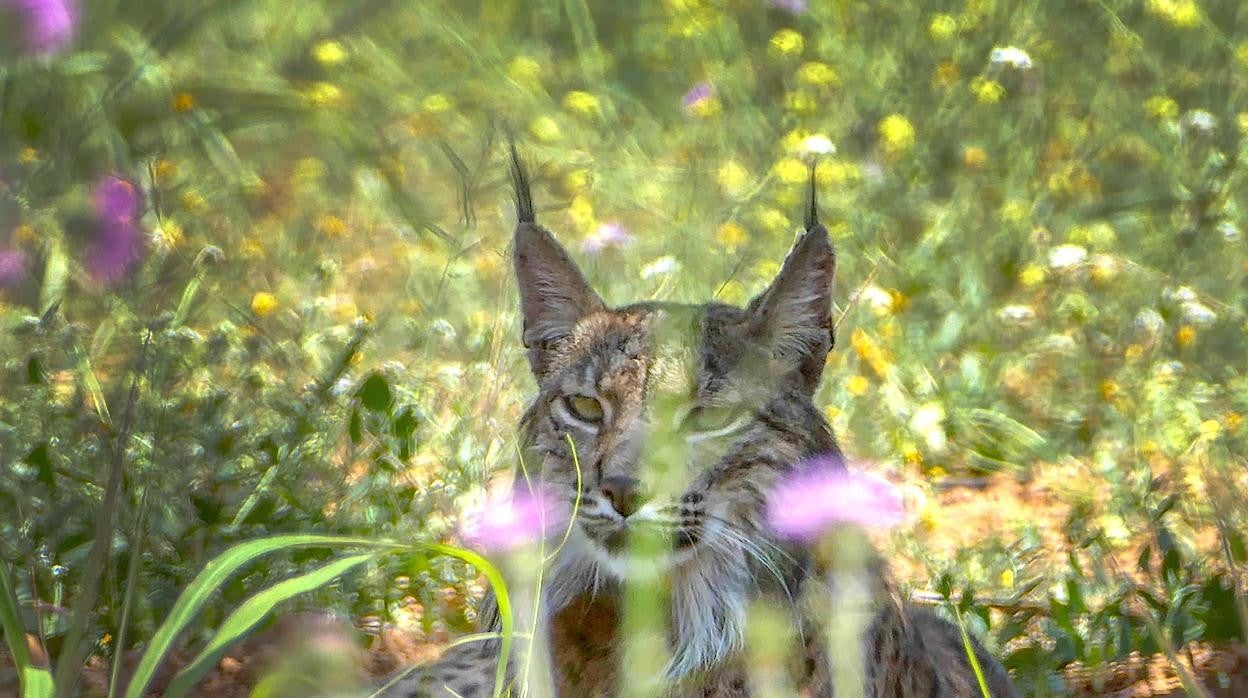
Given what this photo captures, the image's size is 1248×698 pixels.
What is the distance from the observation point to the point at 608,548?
3.44 meters

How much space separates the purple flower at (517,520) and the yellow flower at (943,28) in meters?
4.16

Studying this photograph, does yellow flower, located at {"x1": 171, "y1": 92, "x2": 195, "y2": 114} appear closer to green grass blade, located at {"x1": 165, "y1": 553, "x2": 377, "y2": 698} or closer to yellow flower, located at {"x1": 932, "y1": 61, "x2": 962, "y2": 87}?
yellow flower, located at {"x1": 932, "y1": 61, "x2": 962, "y2": 87}

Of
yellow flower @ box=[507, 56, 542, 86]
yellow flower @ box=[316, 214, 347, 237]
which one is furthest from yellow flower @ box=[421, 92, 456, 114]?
yellow flower @ box=[316, 214, 347, 237]

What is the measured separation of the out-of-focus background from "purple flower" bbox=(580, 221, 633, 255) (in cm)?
6

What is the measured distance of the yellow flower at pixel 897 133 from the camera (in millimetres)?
7051

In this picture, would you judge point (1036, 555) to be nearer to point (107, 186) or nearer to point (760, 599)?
point (760, 599)

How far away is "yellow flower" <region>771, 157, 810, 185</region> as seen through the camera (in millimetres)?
6755

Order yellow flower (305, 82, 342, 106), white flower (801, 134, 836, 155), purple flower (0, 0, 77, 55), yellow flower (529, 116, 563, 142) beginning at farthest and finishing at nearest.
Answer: yellow flower (305, 82, 342, 106) → yellow flower (529, 116, 563, 142) → white flower (801, 134, 836, 155) → purple flower (0, 0, 77, 55)

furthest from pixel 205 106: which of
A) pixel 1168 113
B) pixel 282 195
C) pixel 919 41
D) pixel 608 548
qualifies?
pixel 608 548

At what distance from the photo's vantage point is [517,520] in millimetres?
3381

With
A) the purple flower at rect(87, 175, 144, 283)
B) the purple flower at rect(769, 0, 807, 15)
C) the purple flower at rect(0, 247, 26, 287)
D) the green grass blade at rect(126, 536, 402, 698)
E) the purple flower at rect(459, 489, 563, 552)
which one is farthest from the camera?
the purple flower at rect(769, 0, 807, 15)

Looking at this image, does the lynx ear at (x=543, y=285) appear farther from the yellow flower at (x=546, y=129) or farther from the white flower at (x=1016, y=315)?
the yellow flower at (x=546, y=129)

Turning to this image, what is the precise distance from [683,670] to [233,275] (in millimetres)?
2749

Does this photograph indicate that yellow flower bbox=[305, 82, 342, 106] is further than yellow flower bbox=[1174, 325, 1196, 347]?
Yes
